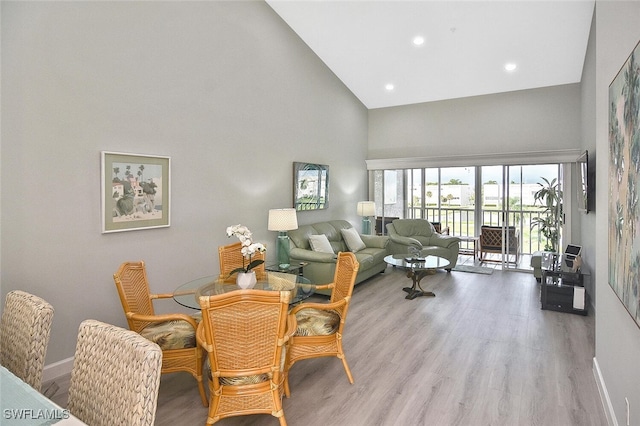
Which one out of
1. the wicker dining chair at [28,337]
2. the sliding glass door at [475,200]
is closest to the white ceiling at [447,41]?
the sliding glass door at [475,200]

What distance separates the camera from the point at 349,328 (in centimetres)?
394

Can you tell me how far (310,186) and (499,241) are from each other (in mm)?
3743

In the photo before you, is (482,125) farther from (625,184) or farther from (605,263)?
(625,184)

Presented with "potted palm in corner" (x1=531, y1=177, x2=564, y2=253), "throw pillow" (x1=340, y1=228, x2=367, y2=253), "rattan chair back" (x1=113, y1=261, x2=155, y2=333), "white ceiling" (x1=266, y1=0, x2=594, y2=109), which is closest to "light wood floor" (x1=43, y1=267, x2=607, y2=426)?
"rattan chair back" (x1=113, y1=261, x2=155, y2=333)

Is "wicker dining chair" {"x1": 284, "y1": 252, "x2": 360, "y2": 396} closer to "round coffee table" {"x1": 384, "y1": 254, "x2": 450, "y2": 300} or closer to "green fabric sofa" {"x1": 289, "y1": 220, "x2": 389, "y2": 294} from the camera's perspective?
"green fabric sofa" {"x1": 289, "y1": 220, "x2": 389, "y2": 294}

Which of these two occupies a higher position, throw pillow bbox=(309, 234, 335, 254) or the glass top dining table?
throw pillow bbox=(309, 234, 335, 254)

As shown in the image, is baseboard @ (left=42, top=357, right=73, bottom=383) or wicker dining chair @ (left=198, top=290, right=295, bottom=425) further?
baseboard @ (left=42, top=357, right=73, bottom=383)

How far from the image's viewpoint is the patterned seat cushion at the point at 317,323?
2.66m

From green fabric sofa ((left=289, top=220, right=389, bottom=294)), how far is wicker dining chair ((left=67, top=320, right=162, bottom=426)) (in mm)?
3728

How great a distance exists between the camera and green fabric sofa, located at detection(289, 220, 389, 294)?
495 centimetres

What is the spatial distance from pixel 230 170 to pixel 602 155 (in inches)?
145

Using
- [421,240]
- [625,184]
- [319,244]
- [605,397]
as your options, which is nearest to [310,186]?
[319,244]

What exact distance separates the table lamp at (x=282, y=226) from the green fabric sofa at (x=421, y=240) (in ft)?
8.10

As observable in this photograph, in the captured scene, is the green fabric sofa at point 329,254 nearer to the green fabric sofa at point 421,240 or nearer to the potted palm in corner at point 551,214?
the green fabric sofa at point 421,240
